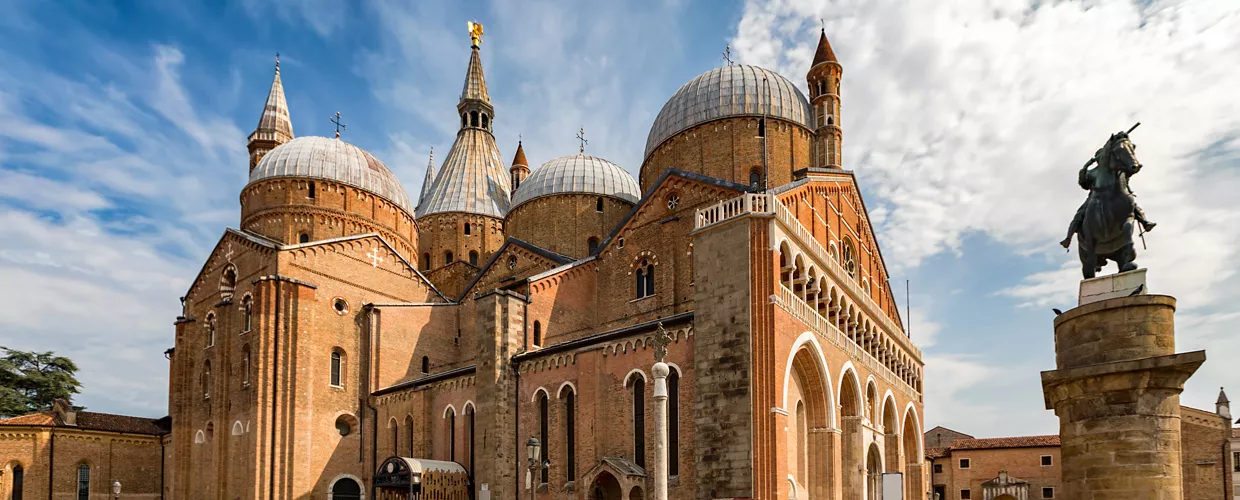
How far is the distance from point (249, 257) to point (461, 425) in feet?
40.0

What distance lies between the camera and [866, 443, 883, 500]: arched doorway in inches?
1054

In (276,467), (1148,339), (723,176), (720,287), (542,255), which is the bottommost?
(276,467)

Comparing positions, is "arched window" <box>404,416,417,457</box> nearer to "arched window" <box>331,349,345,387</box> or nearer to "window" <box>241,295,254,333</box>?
"arched window" <box>331,349,345,387</box>

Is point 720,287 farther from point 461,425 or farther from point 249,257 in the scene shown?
point 249,257

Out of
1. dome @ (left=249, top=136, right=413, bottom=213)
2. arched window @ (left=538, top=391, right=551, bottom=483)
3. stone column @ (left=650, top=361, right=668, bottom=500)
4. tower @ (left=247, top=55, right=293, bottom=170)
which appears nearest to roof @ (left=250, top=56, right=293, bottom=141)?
tower @ (left=247, top=55, right=293, bottom=170)

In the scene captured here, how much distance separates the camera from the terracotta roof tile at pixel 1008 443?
4603 centimetres

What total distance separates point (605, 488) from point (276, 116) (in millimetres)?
33080

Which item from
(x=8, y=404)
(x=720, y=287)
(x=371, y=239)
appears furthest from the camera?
(x=8, y=404)

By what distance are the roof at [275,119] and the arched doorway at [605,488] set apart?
31.7 meters

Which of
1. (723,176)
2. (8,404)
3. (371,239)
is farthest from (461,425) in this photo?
(8,404)

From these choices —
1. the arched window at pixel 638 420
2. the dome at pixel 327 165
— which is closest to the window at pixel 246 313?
the dome at pixel 327 165

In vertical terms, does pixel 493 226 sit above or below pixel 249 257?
above

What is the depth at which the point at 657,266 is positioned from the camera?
28.2 m

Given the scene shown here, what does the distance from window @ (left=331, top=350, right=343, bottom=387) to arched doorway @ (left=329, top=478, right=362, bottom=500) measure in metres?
3.55
